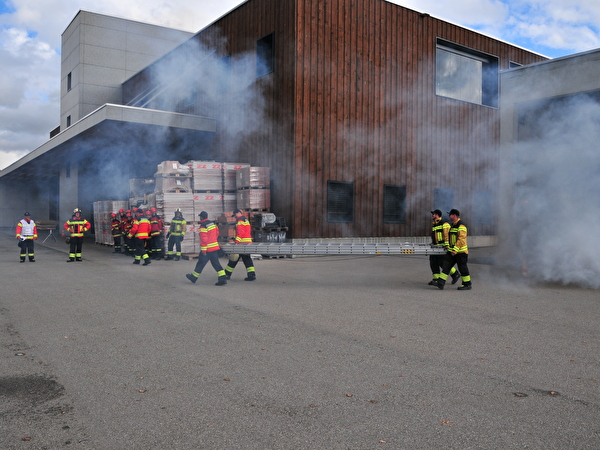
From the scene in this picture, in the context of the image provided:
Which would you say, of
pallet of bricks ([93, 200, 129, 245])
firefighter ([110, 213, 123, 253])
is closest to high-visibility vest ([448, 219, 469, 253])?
firefighter ([110, 213, 123, 253])

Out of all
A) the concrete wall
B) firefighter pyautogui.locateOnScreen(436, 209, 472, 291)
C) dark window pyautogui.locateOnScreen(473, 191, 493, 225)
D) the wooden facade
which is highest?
the concrete wall

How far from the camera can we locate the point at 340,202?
15.9 meters

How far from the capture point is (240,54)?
17078 mm

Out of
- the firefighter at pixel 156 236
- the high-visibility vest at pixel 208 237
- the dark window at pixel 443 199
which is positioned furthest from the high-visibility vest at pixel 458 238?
the firefighter at pixel 156 236

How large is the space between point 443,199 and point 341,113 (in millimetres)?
5418

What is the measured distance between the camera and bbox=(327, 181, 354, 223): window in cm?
1570

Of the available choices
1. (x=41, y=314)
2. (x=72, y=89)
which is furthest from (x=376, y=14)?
(x=72, y=89)

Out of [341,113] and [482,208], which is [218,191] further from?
[482,208]

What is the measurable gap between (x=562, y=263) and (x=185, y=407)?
30.9 feet

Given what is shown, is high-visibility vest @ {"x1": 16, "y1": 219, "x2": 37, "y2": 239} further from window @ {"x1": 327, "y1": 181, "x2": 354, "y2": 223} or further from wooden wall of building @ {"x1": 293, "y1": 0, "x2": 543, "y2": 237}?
window @ {"x1": 327, "y1": 181, "x2": 354, "y2": 223}

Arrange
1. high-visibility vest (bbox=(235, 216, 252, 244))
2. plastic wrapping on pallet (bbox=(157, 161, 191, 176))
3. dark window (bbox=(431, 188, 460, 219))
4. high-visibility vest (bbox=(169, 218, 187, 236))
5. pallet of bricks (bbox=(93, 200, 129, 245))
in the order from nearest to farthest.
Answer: high-visibility vest (bbox=(235, 216, 252, 244))
high-visibility vest (bbox=(169, 218, 187, 236))
plastic wrapping on pallet (bbox=(157, 161, 191, 176))
dark window (bbox=(431, 188, 460, 219))
pallet of bricks (bbox=(93, 200, 129, 245))

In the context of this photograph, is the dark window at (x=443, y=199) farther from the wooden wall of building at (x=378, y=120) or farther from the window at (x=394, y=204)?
the window at (x=394, y=204)

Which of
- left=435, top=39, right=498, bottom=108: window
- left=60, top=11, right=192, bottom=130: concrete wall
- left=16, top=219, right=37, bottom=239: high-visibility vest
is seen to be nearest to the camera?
left=16, top=219, right=37, bottom=239: high-visibility vest

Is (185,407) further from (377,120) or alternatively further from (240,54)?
(240,54)
